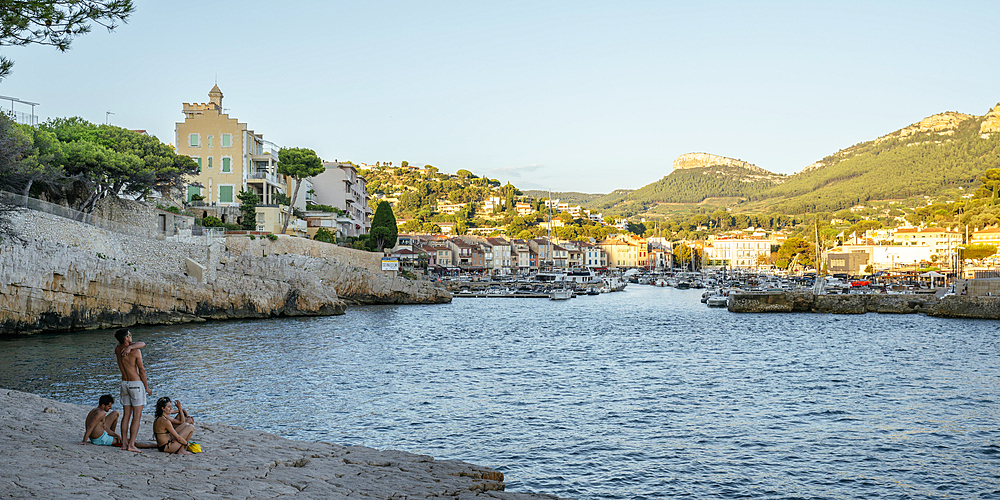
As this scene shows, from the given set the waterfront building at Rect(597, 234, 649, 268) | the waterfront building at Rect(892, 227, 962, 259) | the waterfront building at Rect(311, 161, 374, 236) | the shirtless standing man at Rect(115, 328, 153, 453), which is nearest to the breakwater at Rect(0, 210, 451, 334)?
the waterfront building at Rect(311, 161, 374, 236)

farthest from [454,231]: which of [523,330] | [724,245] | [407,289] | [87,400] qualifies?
[87,400]

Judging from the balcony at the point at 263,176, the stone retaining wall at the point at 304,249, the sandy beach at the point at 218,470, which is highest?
the balcony at the point at 263,176

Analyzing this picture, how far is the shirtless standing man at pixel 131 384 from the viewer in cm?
1008

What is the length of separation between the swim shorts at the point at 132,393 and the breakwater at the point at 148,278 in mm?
21214

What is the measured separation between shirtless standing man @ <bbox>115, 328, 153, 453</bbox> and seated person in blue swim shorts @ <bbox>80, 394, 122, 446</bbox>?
0.85 ft

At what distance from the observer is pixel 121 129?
3991 cm

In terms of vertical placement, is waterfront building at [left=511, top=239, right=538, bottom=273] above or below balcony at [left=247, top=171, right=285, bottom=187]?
below

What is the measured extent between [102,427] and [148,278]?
27.4 meters

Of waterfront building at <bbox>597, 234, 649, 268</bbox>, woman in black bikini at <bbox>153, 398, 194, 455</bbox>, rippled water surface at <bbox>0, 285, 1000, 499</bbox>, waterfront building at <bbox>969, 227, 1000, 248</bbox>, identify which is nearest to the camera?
woman in black bikini at <bbox>153, 398, 194, 455</bbox>

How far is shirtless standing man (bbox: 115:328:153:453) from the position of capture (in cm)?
1008

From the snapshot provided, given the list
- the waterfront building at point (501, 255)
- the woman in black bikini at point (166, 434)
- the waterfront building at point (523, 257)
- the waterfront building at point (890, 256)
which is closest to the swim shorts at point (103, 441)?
the woman in black bikini at point (166, 434)

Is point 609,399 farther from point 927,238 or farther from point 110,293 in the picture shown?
point 927,238

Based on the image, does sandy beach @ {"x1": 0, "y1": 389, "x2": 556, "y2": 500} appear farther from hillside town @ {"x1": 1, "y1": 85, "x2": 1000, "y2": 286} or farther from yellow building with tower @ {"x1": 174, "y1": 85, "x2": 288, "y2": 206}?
yellow building with tower @ {"x1": 174, "y1": 85, "x2": 288, "y2": 206}

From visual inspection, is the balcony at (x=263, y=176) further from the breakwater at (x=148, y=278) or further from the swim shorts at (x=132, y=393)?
the swim shorts at (x=132, y=393)
